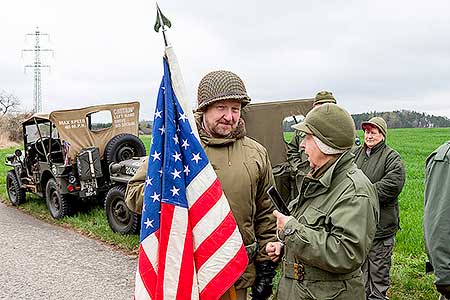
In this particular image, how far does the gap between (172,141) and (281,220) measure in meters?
0.70

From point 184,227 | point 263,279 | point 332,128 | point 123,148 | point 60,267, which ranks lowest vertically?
point 60,267

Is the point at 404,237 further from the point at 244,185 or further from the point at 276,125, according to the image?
the point at 244,185

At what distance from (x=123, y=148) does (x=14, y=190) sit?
4.07 m

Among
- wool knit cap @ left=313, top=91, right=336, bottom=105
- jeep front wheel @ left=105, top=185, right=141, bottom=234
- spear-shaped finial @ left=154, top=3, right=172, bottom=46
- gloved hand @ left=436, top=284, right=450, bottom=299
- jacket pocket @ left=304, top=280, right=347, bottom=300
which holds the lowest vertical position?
jeep front wheel @ left=105, top=185, right=141, bottom=234

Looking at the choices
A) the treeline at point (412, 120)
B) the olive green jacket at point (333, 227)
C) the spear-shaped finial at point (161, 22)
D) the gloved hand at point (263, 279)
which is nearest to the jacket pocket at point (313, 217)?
the olive green jacket at point (333, 227)

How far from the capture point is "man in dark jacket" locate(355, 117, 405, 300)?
194 inches

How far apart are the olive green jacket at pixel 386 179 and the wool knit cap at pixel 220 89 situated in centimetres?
247

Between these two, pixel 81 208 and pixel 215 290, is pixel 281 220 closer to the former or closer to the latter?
pixel 215 290

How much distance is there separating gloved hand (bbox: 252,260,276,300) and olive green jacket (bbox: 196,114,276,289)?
40 millimetres

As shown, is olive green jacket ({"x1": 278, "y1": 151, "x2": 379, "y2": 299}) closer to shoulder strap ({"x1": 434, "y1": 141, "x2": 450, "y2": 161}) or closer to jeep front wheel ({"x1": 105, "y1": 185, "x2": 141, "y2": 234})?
shoulder strap ({"x1": 434, "y1": 141, "x2": 450, "y2": 161})

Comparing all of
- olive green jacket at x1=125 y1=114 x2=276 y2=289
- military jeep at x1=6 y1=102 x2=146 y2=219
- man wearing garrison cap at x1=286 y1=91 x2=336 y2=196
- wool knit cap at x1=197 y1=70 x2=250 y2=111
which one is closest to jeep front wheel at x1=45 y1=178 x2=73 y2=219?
military jeep at x1=6 y1=102 x2=146 y2=219

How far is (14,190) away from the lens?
12.6 metres

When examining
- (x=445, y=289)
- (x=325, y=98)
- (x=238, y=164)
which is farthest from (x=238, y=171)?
(x=325, y=98)

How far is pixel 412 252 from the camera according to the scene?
6.51m
